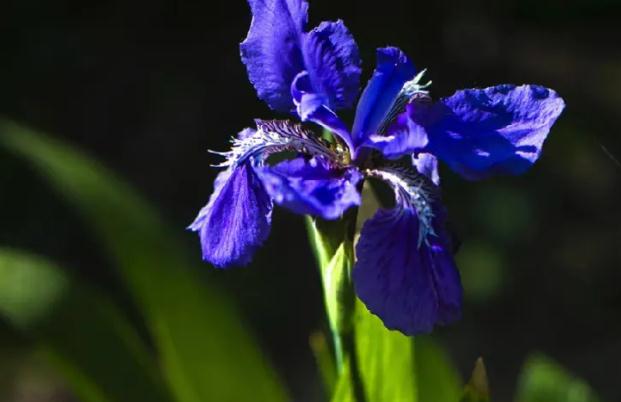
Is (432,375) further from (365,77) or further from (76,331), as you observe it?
(365,77)

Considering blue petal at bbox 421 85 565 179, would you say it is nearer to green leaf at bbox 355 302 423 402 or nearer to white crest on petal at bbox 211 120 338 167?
white crest on petal at bbox 211 120 338 167

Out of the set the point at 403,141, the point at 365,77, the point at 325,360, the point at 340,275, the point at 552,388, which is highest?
the point at 403,141

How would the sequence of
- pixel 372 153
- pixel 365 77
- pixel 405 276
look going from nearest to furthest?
pixel 405 276 < pixel 372 153 < pixel 365 77

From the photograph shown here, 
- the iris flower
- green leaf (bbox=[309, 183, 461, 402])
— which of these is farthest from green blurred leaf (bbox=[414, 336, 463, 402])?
the iris flower

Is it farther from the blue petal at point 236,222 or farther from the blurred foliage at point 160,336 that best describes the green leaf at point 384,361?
the blue petal at point 236,222

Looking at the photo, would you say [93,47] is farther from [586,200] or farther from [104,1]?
[586,200]

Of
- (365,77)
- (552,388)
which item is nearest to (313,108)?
(552,388)

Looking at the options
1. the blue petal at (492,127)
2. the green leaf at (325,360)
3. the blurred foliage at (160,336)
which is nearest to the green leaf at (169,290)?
the blurred foliage at (160,336)
